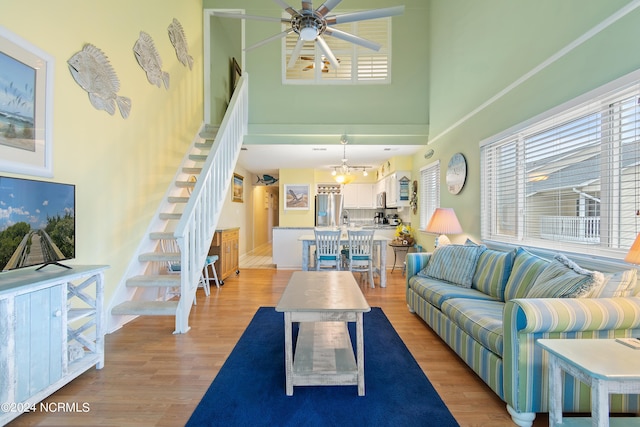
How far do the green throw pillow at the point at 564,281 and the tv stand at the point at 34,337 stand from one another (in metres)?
3.10

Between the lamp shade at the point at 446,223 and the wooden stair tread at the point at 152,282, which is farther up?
the lamp shade at the point at 446,223

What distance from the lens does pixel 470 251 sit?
2885 mm

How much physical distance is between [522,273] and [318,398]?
71.1 inches

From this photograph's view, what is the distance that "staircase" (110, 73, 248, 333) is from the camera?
2787mm

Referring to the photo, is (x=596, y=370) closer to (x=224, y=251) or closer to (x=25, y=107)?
(x=25, y=107)

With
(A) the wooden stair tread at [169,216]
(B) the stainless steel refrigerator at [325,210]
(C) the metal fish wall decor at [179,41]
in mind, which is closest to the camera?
(A) the wooden stair tread at [169,216]

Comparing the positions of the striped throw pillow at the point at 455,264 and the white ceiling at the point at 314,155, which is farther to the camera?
the white ceiling at the point at 314,155

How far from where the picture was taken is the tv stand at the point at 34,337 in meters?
1.47

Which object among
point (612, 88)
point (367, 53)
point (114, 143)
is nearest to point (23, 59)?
point (114, 143)

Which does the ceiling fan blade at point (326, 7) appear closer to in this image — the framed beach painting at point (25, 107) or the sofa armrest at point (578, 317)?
the framed beach painting at point (25, 107)

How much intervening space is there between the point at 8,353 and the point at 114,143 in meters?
2.11

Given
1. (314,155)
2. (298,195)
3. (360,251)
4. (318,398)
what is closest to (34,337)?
(318,398)

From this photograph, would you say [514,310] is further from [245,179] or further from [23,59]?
[245,179]

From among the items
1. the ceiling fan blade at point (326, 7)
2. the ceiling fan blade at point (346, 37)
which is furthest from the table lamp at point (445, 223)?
the ceiling fan blade at point (326, 7)
